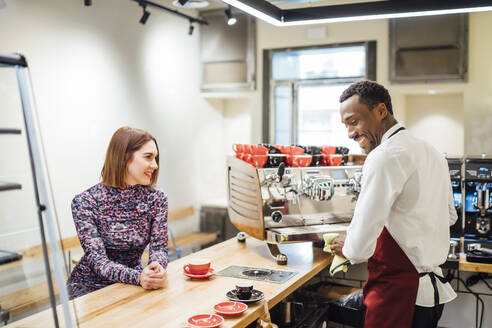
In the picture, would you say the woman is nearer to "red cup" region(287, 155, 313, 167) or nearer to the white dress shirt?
"red cup" region(287, 155, 313, 167)

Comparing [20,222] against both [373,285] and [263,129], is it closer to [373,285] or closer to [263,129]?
[373,285]

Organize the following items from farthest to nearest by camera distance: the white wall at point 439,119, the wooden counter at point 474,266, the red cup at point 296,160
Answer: the white wall at point 439,119
the red cup at point 296,160
the wooden counter at point 474,266

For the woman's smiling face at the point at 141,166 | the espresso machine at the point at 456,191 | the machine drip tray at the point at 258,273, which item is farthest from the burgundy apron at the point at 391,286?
the espresso machine at the point at 456,191

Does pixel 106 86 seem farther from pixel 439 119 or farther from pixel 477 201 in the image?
pixel 439 119

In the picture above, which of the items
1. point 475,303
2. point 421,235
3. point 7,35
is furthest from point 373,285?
point 7,35

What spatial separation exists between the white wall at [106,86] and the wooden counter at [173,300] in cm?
228

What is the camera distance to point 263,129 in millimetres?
6324

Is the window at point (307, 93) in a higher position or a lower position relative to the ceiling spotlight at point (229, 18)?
lower

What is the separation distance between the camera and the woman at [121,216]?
2.47 meters

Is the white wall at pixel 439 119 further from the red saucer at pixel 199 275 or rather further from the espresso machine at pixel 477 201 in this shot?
the red saucer at pixel 199 275

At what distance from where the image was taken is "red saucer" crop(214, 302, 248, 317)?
6.28ft

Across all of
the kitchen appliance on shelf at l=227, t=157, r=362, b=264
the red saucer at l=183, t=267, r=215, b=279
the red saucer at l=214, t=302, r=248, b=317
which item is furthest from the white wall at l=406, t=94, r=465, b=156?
the red saucer at l=214, t=302, r=248, b=317

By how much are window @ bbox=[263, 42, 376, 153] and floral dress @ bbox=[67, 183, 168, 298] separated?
3.79 meters

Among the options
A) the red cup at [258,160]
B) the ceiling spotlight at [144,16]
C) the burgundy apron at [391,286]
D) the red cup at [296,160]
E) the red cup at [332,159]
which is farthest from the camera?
the ceiling spotlight at [144,16]
